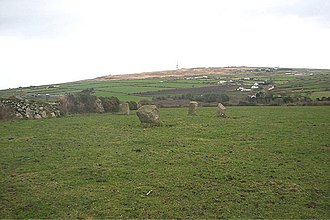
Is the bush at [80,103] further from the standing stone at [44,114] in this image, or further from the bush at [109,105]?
the standing stone at [44,114]

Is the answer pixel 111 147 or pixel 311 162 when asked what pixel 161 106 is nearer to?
pixel 111 147

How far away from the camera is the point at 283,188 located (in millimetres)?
10453

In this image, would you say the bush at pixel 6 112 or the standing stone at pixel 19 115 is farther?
the standing stone at pixel 19 115

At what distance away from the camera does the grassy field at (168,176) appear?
29.6 feet

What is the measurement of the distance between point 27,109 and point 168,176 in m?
27.2

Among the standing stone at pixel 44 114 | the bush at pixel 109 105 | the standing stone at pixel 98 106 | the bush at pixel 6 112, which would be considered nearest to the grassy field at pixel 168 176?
the bush at pixel 6 112

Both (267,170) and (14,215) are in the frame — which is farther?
(267,170)

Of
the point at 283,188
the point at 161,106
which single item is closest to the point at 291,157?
the point at 283,188

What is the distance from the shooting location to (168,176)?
11812 millimetres

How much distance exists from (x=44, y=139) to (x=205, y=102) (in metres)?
38.5

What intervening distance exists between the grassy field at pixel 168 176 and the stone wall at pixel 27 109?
14124 millimetres

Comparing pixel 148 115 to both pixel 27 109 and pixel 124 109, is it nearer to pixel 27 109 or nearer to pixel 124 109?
pixel 124 109

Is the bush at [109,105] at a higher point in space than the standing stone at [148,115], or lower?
lower

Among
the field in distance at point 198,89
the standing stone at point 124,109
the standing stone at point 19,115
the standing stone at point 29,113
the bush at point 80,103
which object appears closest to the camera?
the standing stone at point 19,115
